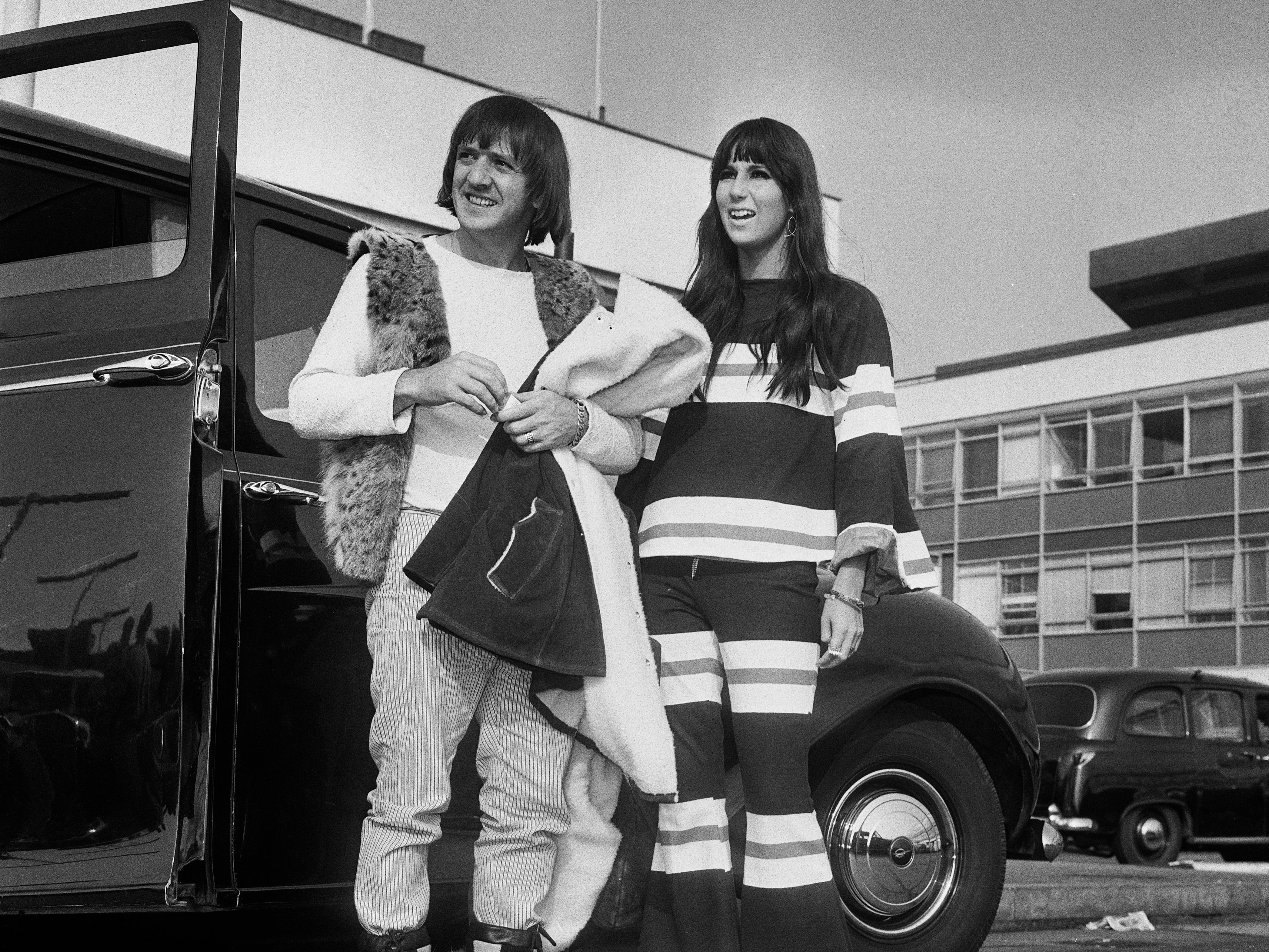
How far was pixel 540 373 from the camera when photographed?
2.81 meters

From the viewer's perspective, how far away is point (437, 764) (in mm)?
2689

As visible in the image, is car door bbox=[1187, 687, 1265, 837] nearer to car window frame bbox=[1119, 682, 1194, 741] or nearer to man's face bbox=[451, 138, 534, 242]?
car window frame bbox=[1119, 682, 1194, 741]

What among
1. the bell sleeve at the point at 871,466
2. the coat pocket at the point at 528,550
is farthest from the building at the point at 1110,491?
the coat pocket at the point at 528,550

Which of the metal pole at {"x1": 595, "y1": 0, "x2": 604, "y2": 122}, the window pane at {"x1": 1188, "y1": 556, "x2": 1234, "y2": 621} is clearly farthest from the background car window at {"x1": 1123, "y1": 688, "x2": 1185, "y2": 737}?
the window pane at {"x1": 1188, "y1": 556, "x2": 1234, "y2": 621}

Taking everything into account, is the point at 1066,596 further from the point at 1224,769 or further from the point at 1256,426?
the point at 1224,769

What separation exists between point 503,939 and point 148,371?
4.19 feet

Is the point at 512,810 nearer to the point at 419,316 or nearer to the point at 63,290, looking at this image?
the point at 419,316

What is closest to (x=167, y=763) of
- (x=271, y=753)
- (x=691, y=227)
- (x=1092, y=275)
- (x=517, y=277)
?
(x=271, y=753)

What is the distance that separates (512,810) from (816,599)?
78cm

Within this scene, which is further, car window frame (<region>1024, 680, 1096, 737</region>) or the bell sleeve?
car window frame (<region>1024, 680, 1096, 737</region>)

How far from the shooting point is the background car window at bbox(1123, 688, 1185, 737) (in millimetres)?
12555

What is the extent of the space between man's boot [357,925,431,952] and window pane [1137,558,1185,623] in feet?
107

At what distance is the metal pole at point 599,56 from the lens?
1716 centimetres

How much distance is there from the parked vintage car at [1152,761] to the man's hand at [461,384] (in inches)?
391
